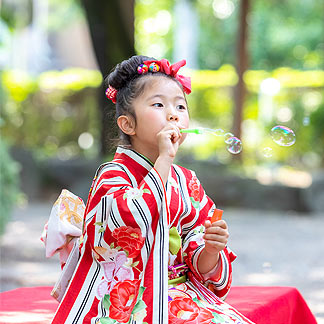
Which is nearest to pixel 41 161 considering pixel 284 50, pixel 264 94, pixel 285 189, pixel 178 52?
pixel 285 189

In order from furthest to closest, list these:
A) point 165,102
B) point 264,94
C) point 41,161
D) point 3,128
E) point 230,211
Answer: point 264,94
point 3,128
point 41,161
point 230,211
point 165,102

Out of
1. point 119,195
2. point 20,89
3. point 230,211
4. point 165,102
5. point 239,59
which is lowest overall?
point 230,211

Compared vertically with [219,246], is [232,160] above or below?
below

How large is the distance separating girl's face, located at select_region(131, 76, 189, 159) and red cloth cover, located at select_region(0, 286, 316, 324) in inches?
30.2

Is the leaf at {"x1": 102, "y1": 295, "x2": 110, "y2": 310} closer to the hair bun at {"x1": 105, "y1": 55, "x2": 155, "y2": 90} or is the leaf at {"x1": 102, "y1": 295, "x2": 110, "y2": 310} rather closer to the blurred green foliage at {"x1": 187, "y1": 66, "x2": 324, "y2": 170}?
the hair bun at {"x1": 105, "y1": 55, "x2": 155, "y2": 90}

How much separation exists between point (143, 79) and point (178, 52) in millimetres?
19863

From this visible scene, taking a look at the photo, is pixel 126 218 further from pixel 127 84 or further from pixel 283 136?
pixel 283 136

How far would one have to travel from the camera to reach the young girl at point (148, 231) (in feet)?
6.47

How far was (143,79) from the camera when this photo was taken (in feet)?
7.25

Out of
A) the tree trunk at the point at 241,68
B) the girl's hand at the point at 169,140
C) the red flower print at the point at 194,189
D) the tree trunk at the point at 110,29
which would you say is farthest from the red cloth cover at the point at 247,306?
the tree trunk at the point at 241,68

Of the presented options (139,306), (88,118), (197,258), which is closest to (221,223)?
(197,258)

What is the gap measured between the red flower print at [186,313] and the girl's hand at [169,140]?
0.49 m

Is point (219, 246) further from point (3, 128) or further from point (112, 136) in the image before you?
point (3, 128)

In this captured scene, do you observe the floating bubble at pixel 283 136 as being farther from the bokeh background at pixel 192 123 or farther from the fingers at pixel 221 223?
the fingers at pixel 221 223
